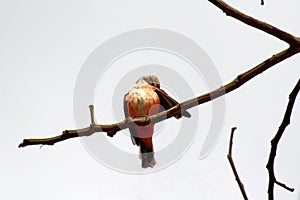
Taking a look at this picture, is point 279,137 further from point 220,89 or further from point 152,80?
point 152,80

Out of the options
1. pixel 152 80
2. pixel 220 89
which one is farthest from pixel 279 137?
pixel 152 80

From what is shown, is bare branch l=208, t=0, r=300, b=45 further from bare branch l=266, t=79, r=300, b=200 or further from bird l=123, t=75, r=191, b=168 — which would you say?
bird l=123, t=75, r=191, b=168

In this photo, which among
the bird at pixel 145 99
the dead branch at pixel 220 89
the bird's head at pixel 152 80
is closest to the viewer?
the dead branch at pixel 220 89

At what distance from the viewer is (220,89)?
47cm

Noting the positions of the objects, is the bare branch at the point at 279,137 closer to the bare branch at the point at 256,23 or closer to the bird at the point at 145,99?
the bare branch at the point at 256,23

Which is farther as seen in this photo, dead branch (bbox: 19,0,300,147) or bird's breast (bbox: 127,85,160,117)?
bird's breast (bbox: 127,85,160,117)

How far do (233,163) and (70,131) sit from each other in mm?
222

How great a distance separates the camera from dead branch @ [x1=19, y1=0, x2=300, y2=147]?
0.45 m

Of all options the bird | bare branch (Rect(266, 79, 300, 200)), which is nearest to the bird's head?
the bird

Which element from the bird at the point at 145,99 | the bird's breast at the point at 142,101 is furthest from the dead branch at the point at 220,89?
the bird's breast at the point at 142,101

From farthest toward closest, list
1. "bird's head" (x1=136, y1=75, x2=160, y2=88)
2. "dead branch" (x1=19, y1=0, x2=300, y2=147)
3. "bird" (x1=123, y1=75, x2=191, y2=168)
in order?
"bird's head" (x1=136, y1=75, x2=160, y2=88) < "bird" (x1=123, y1=75, x2=191, y2=168) < "dead branch" (x1=19, y1=0, x2=300, y2=147)

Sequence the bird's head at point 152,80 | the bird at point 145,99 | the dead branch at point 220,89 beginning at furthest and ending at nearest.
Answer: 1. the bird's head at point 152,80
2. the bird at point 145,99
3. the dead branch at point 220,89

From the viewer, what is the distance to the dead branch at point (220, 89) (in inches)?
17.7

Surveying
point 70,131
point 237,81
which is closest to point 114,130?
point 70,131
